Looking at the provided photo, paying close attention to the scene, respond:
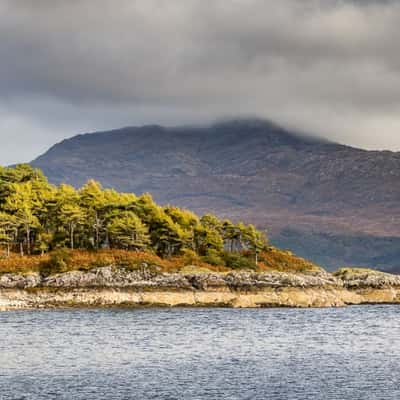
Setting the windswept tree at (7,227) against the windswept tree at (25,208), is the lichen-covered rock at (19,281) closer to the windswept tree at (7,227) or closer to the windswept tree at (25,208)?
the windswept tree at (25,208)

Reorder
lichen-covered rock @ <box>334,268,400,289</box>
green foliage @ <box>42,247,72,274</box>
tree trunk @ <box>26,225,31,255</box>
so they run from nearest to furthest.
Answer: green foliage @ <box>42,247,72,274</box> → lichen-covered rock @ <box>334,268,400,289</box> → tree trunk @ <box>26,225,31,255</box>

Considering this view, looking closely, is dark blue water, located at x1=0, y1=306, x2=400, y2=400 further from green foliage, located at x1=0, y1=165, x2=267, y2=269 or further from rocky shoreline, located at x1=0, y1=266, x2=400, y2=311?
green foliage, located at x1=0, y1=165, x2=267, y2=269

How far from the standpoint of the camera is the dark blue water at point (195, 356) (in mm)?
54500

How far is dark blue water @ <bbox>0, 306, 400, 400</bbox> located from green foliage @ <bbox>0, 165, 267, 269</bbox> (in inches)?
1284

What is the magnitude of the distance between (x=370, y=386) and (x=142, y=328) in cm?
4039

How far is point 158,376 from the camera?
5978 cm

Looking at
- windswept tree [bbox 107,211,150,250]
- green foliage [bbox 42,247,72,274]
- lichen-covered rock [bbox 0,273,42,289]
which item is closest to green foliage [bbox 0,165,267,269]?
windswept tree [bbox 107,211,150,250]

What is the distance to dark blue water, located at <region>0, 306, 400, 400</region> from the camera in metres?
54.5

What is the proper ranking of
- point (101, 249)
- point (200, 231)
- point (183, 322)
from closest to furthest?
point (183, 322) → point (101, 249) → point (200, 231)

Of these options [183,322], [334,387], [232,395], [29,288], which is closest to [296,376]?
[334,387]

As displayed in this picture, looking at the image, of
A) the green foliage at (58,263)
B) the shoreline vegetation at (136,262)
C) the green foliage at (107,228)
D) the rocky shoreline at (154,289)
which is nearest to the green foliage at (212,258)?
the green foliage at (107,228)

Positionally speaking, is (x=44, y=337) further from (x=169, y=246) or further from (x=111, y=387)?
(x=169, y=246)

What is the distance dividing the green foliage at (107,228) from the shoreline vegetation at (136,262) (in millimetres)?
189

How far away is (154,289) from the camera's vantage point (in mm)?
124125
